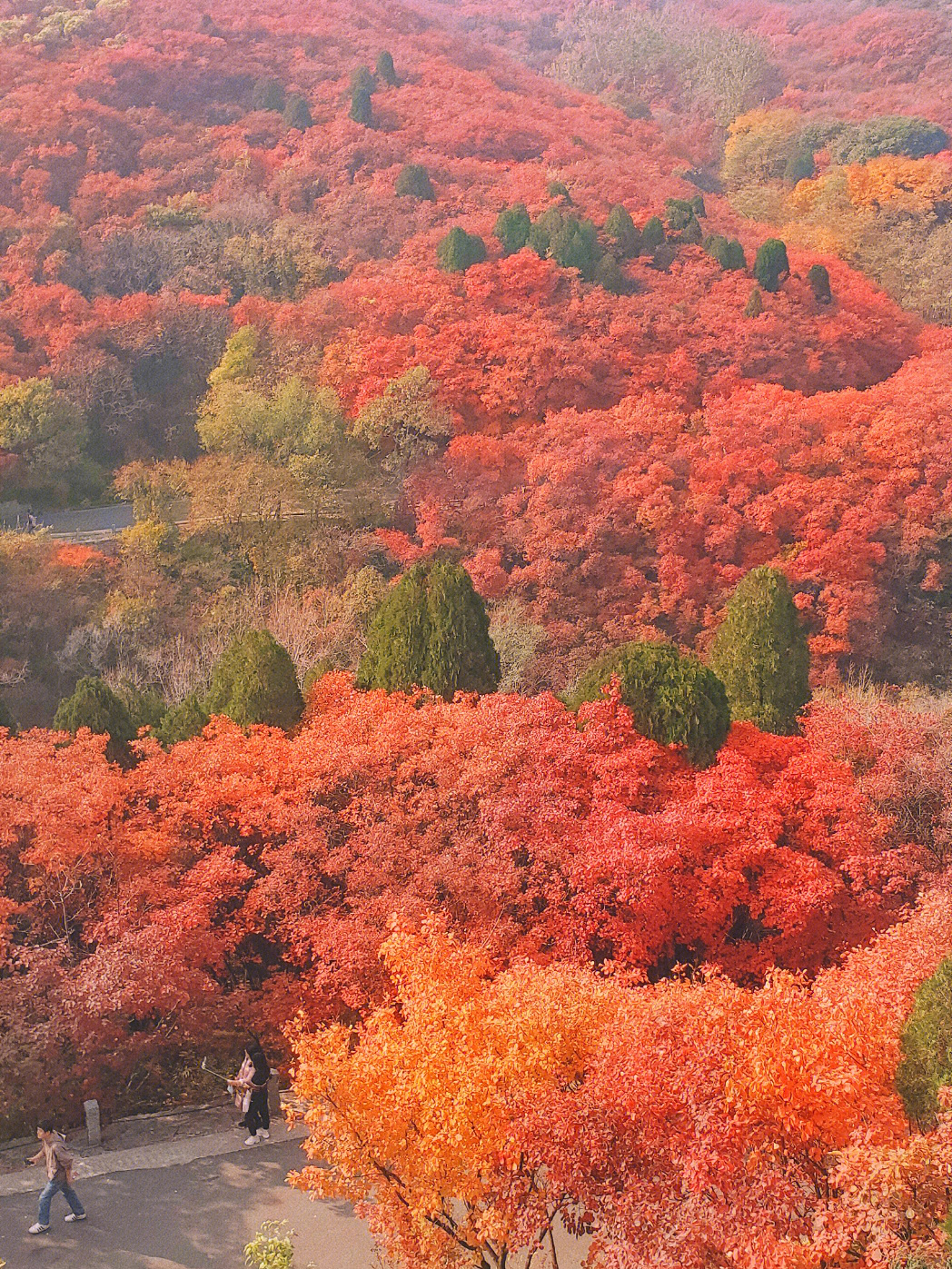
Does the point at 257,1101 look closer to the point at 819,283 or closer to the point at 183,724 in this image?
the point at 183,724

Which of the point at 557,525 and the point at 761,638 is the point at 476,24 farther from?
the point at 761,638

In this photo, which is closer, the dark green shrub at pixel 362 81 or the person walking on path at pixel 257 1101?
the person walking on path at pixel 257 1101

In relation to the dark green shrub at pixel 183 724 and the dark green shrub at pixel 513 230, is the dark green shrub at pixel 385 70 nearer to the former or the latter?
the dark green shrub at pixel 513 230

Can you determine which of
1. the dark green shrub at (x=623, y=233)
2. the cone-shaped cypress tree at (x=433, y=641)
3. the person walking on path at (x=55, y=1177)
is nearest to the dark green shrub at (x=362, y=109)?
the dark green shrub at (x=623, y=233)

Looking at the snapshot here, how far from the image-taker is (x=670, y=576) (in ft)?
104

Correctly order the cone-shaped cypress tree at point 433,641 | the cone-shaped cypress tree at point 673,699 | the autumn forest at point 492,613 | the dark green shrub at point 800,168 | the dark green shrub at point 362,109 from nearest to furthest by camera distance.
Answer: the autumn forest at point 492,613 → the cone-shaped cypress tree at point 673,699 → the cone-shaped cypress tree at point 433,641 → the dark green shrub at point 362,109 → the dark green shrub at point 800,168

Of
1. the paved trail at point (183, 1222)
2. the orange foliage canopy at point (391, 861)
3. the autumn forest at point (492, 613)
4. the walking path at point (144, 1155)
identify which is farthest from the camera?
the orange foliage canopy at point (391, 861)

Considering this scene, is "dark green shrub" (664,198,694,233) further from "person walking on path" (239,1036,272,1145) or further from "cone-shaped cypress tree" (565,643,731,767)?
"person walking on path" (239,1036,272,1145)

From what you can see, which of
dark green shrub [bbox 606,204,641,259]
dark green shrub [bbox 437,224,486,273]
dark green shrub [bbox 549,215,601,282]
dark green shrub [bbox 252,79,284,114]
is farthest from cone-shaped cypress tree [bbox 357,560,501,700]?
dark green shrub [bbox 252,79,284,114]

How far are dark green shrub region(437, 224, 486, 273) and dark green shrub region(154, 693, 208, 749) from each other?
26023mm

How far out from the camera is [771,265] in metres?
43.7

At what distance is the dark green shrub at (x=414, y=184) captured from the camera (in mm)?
47625

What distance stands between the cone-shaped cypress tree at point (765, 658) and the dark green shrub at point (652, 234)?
2678 centimetres

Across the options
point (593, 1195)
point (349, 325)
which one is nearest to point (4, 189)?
point (349, 325)
